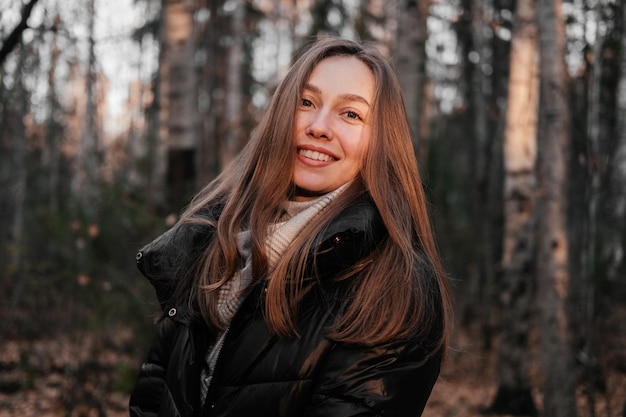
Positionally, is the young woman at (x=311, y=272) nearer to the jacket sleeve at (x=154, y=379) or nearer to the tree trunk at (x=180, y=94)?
the jacket sleeve at (x=154, y=379)

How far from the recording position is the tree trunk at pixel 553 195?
207 inches

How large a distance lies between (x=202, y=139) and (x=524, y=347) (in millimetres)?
10857

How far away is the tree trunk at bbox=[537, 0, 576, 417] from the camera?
207 inches

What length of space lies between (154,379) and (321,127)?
3.37ft

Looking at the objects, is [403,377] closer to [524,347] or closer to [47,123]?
[524,347]

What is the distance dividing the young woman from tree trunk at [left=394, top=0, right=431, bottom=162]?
3.81m

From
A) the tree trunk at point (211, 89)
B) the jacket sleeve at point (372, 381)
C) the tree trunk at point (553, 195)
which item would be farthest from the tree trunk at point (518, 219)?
the tree trunk at point (211, 89)

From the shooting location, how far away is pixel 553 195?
5.42 m

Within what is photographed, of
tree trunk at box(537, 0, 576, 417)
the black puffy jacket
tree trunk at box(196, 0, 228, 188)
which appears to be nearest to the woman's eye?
the black puffy jacket

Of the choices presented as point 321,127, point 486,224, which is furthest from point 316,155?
point 486,224

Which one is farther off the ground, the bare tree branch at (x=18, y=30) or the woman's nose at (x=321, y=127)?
the bare tree branch at (x=18, y=30)

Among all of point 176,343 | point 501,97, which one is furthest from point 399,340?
point 501,97

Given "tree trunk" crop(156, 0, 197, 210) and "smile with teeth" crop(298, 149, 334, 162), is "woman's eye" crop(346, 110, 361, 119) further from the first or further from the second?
"tree trunk" crop(156, 0, 197, 210)

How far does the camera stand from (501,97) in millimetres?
14734
